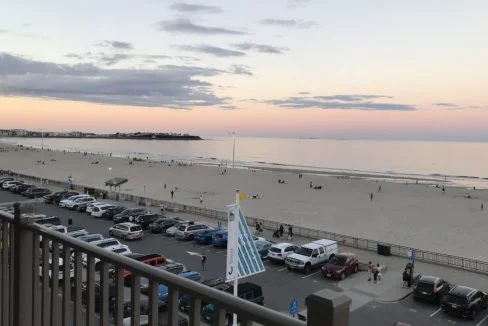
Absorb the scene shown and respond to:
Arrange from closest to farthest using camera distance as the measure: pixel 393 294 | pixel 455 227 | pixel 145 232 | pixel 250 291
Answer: pixel 250 291 → pixel 393 294 → pixel 145 232 → pixel 455 227

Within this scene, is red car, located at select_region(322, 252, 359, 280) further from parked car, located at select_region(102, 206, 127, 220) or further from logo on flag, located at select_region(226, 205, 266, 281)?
parked car, located at select_region(102, 206, 127, 220)

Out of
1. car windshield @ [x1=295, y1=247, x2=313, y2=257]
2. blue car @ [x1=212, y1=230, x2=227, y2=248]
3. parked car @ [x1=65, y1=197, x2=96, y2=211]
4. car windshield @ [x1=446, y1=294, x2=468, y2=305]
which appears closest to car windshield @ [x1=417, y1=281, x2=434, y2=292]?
car windshield @ [x1=446, y1=294, x2=468, y2=305]

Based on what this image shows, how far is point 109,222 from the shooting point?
34.8m

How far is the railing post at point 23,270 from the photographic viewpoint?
3.78 metres

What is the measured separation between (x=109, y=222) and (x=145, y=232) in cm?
449

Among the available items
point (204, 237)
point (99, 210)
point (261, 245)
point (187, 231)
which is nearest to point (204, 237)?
point (204, 237)

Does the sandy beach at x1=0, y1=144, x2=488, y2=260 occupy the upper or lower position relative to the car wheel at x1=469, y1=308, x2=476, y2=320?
lower

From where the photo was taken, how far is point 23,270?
12.5 feet

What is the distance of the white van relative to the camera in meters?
22.6

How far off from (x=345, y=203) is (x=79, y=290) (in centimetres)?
5160

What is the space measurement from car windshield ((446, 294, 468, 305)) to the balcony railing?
1681 centimetres

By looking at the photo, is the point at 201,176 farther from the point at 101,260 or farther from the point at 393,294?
the point at 101,260

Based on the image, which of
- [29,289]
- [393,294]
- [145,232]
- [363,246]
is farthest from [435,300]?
[145,232]

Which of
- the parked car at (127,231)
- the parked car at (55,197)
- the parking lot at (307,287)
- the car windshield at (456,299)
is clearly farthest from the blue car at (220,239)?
the parked car at (55,197)
